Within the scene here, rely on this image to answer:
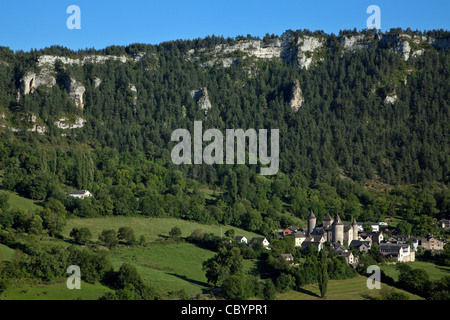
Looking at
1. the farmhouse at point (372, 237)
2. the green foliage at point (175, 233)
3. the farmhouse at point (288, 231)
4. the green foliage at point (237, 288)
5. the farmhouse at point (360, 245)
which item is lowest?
the green foliage at point (237, 288)

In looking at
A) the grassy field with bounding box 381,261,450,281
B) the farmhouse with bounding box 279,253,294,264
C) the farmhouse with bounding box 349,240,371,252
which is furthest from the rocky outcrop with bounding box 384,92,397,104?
the farmhouse with bounding box 279,253,294,264

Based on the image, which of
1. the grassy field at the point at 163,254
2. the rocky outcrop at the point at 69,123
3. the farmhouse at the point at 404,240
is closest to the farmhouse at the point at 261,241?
the grassy field at the point at 163,254

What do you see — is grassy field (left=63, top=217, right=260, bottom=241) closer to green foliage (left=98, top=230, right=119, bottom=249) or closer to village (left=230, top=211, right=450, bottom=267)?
green foliage (left=98, top=230, right=119, bottom=249)

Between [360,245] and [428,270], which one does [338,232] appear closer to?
[360,245]

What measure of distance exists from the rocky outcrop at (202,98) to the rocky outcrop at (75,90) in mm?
34523

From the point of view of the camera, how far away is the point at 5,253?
64.6 m

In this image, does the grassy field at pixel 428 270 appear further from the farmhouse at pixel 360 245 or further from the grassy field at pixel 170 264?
the grassy field at pixel 170 264

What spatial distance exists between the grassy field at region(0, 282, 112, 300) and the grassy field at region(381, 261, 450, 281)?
36.5 meters

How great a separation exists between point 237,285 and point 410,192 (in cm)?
7832

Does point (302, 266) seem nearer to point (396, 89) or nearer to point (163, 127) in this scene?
point (163, 127)

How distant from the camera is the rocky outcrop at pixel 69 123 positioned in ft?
454

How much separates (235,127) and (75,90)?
147 ft

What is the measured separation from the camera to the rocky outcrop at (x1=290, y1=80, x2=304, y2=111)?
572ft
